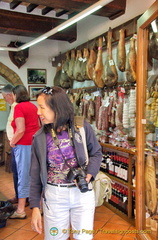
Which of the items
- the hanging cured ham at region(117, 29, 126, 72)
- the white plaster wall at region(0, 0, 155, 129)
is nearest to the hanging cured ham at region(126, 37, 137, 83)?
the hanging cured ham at region(117, 29, 126, 72)

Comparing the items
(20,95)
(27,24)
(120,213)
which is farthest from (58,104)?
(27,24)

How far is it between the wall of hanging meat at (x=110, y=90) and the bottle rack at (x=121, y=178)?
178 mm

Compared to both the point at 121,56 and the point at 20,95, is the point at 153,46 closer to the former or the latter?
the point at 121,56

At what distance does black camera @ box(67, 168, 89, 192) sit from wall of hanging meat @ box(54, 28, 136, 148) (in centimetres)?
180

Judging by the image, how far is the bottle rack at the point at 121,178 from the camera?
130 inches

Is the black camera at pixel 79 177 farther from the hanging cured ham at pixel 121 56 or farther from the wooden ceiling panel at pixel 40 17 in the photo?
the wooden ceiling panel at pixel 40 17

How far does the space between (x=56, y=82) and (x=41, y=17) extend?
4.67ft

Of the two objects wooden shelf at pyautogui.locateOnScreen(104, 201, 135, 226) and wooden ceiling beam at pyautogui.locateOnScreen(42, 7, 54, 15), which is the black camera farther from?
wooden ceiling beam at pyautogui.locateOnScreen(42, 7, 54, 15)

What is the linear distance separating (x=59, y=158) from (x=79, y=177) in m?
0.18

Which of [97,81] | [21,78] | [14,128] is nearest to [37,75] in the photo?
[21,78]

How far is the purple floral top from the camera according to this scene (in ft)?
5.32

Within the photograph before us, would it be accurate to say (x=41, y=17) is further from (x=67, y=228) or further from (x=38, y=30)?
(x=67, y=228)

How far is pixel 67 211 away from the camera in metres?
1.64

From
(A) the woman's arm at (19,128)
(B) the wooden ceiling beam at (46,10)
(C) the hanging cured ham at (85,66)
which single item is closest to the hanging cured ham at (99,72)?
(C) the hanging cured ham at (85,66)
